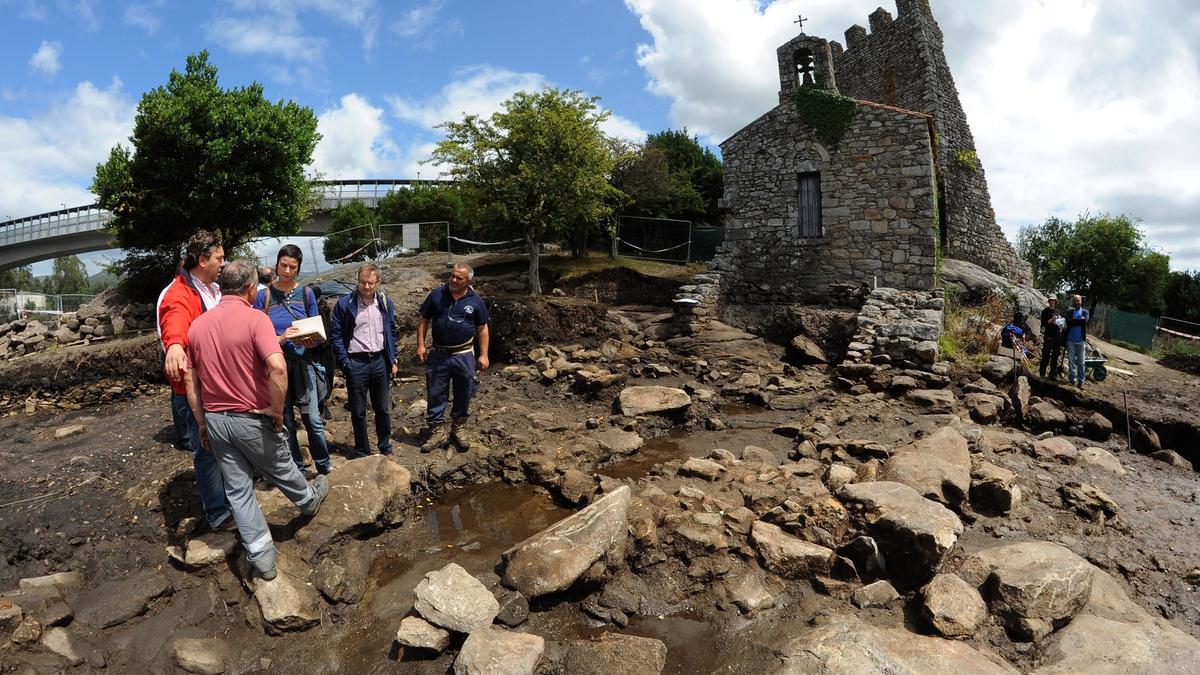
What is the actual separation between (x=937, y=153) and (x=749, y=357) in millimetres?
10208

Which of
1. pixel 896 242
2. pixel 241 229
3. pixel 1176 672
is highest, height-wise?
pixel 241 229

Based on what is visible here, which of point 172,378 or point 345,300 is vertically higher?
point 345,300

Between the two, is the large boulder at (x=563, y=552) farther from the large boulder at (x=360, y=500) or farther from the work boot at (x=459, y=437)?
the work boot at (x=459, y=437)

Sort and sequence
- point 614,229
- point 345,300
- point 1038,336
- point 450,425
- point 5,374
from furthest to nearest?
point 614,229 → point 1038,336 → point 5,374 → point 450,425 → point 345,300

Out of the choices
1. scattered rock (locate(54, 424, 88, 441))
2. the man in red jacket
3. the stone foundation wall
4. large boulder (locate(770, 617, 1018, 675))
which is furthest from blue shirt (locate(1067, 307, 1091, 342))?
scattered rock (locate(54, 424, 88, 441))

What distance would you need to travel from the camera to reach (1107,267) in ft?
101

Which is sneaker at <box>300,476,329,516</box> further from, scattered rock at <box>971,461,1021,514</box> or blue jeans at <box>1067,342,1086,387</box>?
blue jeans at <box>1067,342,1086,387</box>

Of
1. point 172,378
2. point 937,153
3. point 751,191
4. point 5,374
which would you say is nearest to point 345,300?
point 172,378

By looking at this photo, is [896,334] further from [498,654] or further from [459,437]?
[498,654]

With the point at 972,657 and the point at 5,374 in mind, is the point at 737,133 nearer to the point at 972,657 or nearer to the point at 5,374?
the point at 972,657

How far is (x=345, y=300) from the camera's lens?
558cm

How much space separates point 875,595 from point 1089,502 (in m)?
2.98

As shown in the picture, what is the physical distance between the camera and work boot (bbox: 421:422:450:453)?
6.43 meters

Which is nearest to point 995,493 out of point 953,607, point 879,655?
point 953,607
